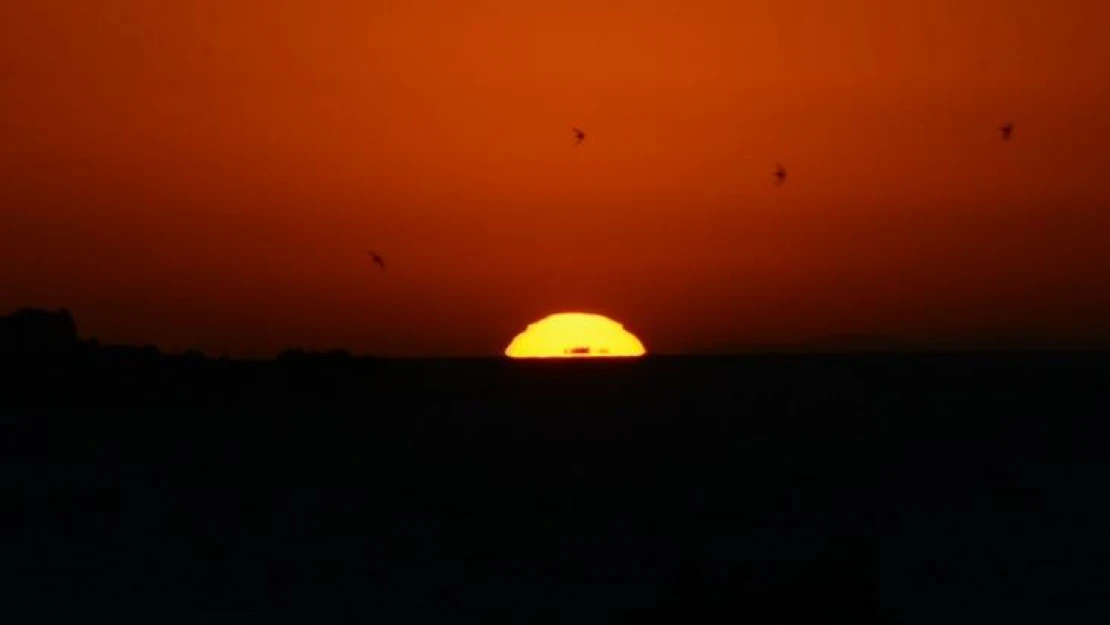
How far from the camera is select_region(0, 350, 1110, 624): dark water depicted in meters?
12.7

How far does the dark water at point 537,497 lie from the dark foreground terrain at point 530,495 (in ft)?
0.13

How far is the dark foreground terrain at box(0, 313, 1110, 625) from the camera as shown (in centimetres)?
1273

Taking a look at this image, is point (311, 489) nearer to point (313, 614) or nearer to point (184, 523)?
point (184, 523)

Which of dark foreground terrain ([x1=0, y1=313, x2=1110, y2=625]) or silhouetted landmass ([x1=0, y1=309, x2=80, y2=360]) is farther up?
silhouetted landmass ([x1=0, y1=309, x2=80, y2=360])

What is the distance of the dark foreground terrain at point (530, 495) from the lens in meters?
12.7

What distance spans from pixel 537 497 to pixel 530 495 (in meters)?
0.13

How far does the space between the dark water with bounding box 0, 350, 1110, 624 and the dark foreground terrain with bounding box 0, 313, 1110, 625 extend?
4 centimetres

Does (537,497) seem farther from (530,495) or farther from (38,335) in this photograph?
(38,335)

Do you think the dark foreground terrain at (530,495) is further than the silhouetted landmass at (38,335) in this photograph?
No

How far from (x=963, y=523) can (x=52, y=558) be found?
7209 millimetres

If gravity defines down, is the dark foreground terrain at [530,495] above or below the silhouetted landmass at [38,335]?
below

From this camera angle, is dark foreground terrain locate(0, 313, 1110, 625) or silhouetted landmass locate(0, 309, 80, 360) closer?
dark foreground terrain locate(0, 313, 1110, 625)

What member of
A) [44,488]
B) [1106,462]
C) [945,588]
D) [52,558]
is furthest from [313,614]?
[1106,462]

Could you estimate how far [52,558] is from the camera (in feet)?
46.4
